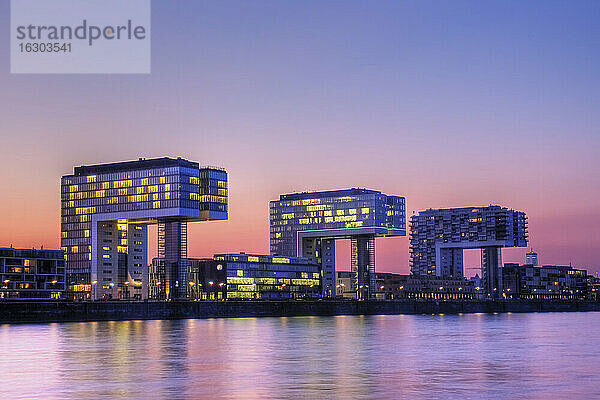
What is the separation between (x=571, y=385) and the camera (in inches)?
1716

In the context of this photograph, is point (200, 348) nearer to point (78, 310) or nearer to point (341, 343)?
point (341, 343)

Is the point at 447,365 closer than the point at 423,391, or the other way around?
the point at 423,391

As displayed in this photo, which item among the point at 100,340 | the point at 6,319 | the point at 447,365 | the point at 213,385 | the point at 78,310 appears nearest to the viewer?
the point at 213,385

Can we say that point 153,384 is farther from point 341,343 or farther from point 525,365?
point 341,343

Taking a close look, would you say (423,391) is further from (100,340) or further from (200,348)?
(100,340)

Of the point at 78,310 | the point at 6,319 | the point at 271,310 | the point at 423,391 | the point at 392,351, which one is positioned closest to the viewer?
the point at 423,391

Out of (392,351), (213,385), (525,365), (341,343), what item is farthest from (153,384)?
(341,343)

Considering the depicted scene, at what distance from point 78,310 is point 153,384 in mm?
118436

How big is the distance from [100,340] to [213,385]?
152 feet

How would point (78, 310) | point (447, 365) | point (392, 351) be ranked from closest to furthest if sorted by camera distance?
point (447, 365) → point (392, 351) → point (78, 310)

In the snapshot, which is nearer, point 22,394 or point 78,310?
point 22,394

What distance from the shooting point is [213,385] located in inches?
1708

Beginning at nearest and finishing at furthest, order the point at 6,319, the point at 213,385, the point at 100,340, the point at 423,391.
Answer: the point at 423,391, the point at 213,385, the point at 100,340, the point at 6,319

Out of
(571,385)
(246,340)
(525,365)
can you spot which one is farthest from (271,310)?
(571,385)
